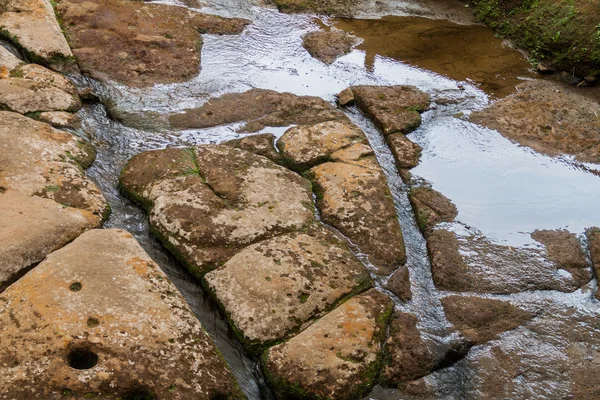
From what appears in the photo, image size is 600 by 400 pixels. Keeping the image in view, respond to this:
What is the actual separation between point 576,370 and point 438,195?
5.95 ft

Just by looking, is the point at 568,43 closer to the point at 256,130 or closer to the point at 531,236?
the point at 531,236

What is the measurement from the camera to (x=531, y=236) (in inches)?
182

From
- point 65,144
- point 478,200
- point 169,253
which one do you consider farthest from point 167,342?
point 478,200

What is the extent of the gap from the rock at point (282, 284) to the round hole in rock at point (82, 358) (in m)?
0.93

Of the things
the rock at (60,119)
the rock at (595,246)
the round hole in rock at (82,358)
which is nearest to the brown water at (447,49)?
the rock at (595,246)

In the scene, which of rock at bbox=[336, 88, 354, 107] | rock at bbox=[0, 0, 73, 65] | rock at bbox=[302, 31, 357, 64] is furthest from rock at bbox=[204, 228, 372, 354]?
rock at bbox=[0, 0, 73, 65]

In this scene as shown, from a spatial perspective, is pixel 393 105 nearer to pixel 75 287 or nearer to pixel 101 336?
pixel 75 287

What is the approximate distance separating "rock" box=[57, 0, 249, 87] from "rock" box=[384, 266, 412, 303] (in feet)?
10.9

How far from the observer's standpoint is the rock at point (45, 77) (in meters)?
5.43

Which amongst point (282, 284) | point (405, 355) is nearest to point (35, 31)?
point (282, 284)

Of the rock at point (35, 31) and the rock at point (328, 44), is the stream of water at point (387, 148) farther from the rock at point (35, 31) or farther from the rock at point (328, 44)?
the rock at point (35, 31)

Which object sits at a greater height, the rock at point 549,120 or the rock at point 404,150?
the rock at point 549,120

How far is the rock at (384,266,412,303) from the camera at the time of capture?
4.07 metres

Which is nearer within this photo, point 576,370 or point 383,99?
point 576,370
